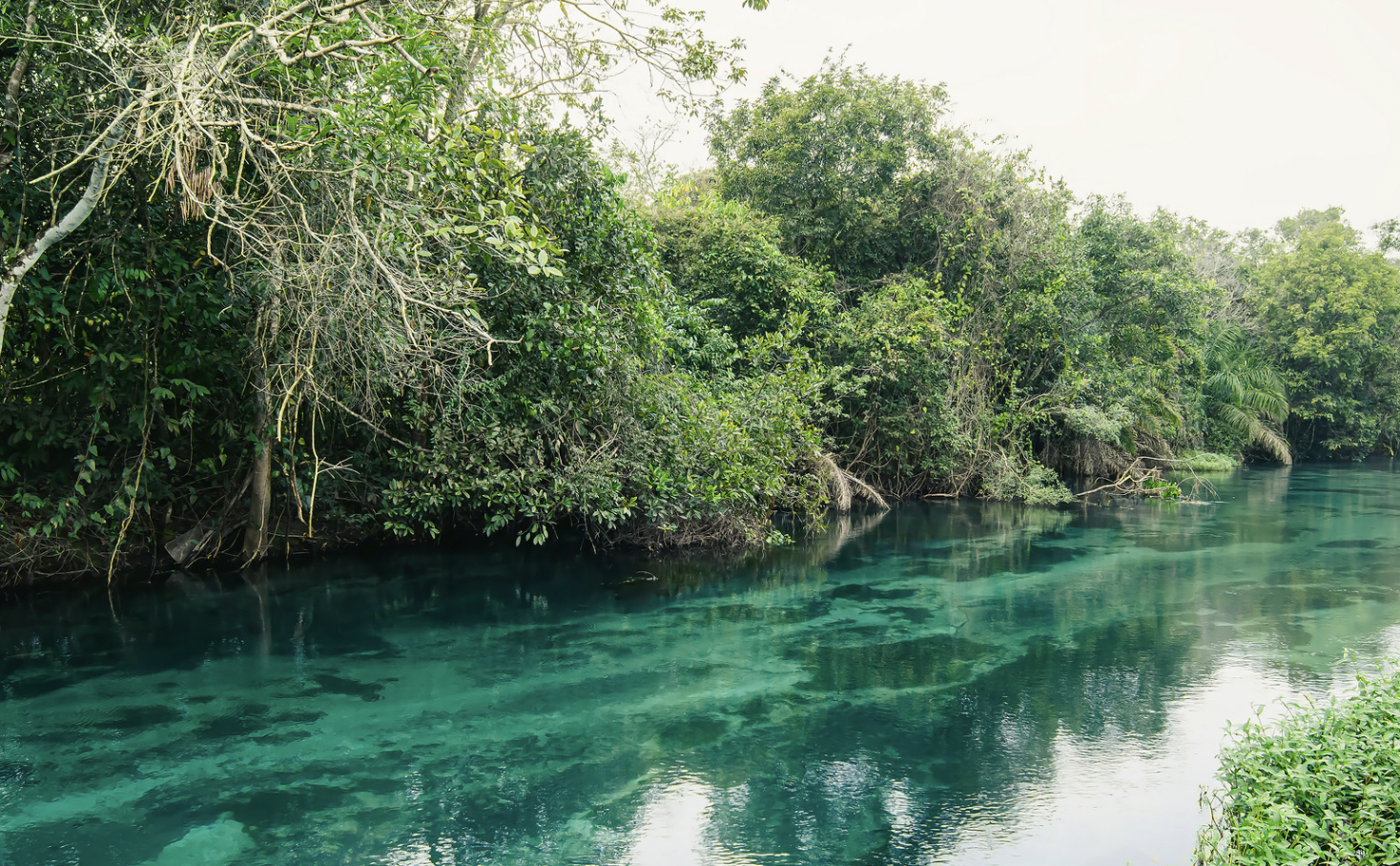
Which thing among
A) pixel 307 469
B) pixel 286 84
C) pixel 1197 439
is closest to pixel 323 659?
pixel 307 469

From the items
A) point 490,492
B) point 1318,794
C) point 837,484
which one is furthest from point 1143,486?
point 1318,794

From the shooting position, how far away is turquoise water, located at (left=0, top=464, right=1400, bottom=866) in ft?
15.6

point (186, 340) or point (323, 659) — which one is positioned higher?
point (186, 340)

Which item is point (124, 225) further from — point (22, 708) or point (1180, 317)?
point (1180, 317)

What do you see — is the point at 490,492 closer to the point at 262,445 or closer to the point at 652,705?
the point at 262,445

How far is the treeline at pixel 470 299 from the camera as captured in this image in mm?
6969

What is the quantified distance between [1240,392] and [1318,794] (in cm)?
2511

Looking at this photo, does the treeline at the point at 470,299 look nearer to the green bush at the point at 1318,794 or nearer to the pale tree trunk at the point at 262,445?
the pale tree trunk at the point at 262,445

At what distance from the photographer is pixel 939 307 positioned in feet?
54.8

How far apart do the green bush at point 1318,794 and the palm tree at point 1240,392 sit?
77.7ft

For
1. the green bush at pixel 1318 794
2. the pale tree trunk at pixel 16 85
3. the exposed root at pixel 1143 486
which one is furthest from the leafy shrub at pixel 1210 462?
the pale tree trunk at pixel 16 85

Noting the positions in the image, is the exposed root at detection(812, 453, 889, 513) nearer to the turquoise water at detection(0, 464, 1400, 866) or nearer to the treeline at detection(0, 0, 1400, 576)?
the treeline at detection(0, 0, 1400, 576)

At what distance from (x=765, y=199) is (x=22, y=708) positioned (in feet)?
47.9

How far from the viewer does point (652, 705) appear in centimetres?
664
